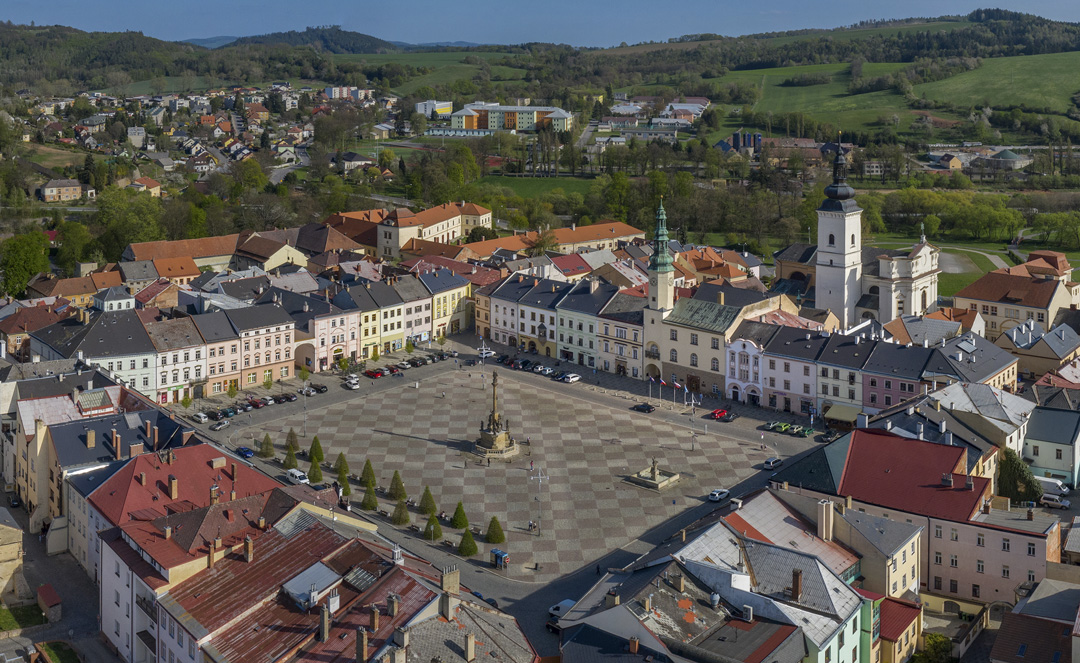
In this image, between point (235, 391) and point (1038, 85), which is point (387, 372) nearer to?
point (235, 391)

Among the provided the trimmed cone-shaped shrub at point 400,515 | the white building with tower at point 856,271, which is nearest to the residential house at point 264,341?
the trimmed cone-shaped shrub at point 400,515

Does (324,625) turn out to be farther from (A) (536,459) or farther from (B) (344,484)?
(A) (536,459)

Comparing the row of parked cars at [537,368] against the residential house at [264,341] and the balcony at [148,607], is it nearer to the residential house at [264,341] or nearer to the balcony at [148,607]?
the residential house at [264,341]

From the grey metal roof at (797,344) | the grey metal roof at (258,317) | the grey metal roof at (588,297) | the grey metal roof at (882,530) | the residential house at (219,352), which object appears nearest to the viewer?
the grey metal roof at (882,530)

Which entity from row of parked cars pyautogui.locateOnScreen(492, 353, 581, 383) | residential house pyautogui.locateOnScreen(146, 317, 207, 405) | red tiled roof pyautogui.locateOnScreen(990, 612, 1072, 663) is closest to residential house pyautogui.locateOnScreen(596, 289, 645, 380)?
row of parked cars pyautogui.locateOnScreen(492, 353, 581, 383)

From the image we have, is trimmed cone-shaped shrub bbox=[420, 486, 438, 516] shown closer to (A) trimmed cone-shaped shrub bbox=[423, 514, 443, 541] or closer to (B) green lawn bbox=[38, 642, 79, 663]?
(A) trimmed cone-shaped shrub bbox=[423, 514, 443, 541]

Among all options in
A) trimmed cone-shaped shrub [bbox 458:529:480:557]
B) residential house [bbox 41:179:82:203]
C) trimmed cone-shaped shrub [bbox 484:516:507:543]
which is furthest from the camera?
residential house [bbox 41:179:82:203]
